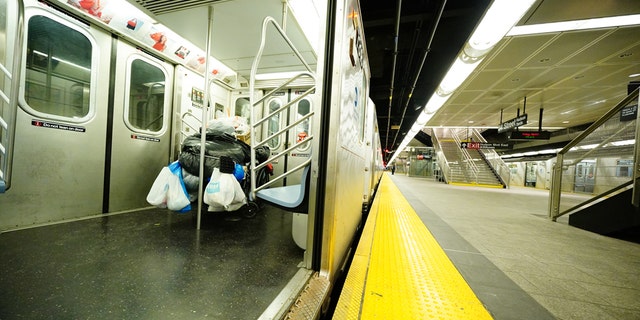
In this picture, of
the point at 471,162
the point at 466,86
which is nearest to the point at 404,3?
the point at 466,86

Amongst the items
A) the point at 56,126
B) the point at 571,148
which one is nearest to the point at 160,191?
the point at 56,126

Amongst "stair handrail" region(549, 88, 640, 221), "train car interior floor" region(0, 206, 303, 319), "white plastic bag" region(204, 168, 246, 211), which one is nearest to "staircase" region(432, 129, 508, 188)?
"stair handrail" region(549, 88, 640, 221)

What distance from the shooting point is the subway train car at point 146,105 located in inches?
53.8

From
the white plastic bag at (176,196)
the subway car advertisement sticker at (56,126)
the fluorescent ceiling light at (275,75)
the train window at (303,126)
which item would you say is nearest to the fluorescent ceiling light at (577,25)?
the train window at (303,126)

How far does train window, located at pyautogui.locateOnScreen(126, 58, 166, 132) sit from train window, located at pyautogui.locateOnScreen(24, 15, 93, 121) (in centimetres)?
42

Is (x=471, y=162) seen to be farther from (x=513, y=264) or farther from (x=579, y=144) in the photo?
(x=513, y=264)

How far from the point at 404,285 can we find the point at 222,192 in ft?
5.26

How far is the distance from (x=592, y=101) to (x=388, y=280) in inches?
474

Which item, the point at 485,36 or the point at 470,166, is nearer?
the point at 485,36

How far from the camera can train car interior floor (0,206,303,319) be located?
99 centimetres

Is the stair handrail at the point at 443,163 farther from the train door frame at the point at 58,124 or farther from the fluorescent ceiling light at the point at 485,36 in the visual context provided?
the train door frame at the point at 58,124

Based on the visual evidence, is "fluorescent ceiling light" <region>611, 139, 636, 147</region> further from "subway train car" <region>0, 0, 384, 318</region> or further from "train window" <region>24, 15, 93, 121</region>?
"train window" <region>24, 15, 93, 121</region>

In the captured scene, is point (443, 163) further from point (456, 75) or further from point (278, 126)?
point (278, 126)

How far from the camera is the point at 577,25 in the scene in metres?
4.02
